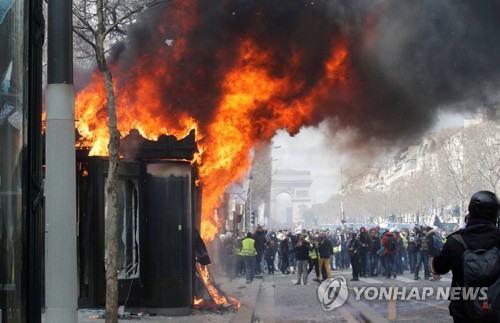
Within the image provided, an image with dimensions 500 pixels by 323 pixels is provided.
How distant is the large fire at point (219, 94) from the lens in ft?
57.3

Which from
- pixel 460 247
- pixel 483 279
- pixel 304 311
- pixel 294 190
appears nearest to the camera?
pixel 483 279

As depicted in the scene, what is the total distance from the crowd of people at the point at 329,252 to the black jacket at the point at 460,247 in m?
19.4

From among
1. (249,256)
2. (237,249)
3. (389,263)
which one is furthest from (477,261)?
(237,249)

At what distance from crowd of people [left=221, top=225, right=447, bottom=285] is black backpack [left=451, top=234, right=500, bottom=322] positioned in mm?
19611

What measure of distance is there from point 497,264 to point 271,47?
45.8 feet

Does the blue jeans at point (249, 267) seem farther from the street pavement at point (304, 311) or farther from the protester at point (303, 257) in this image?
the street pavement at point (304, 311)

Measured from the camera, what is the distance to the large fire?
688 inches

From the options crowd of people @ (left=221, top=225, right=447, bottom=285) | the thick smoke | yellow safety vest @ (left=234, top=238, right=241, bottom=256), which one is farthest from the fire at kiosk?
yellow safety vest @ (left=234, top=238, right=241, bottom=256)

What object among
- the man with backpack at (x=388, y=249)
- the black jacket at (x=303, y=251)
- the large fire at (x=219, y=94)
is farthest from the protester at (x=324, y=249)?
the large fire at (x=219, y=94)

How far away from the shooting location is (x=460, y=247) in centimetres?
479

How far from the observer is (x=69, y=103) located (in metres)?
5.44

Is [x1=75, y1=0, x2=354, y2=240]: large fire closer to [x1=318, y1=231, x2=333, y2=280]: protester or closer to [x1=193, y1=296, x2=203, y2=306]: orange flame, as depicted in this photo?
[x1=193, y1=296, x2=203, y2=306]: orange flame

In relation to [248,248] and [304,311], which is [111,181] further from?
[248,248]

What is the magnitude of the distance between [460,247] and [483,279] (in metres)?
0.33
